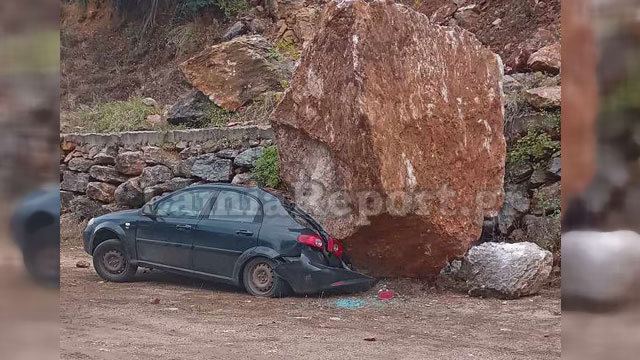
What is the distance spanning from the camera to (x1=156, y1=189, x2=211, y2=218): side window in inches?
213

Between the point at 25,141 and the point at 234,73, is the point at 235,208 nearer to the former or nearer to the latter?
the point at 234,73

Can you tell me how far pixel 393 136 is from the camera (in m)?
5.22

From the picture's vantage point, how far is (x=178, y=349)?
13.3ft

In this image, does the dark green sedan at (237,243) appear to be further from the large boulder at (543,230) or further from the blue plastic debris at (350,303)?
the large boulder at (543,230)

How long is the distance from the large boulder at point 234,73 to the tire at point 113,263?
2.44 m

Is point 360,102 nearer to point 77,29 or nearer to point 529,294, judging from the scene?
point 529,294

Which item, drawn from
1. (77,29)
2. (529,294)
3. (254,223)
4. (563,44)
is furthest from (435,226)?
(77,29)

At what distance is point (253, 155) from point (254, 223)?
4.54 ft

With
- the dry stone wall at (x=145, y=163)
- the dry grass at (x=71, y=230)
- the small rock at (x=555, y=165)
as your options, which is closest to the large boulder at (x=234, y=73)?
the dry stone wall at (x=145, y=163)

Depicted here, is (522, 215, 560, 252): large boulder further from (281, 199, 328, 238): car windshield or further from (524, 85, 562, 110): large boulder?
(281, 199, 328, 238): car windshield

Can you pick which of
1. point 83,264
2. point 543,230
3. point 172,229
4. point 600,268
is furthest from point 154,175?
point 600,268

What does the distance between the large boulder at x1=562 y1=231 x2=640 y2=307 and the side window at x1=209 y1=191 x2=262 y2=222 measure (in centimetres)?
415

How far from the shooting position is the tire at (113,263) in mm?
5621

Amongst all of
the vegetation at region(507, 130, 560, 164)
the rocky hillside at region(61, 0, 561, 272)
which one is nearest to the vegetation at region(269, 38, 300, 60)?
the rocky hillside at region(61, 0, 561, 272)
